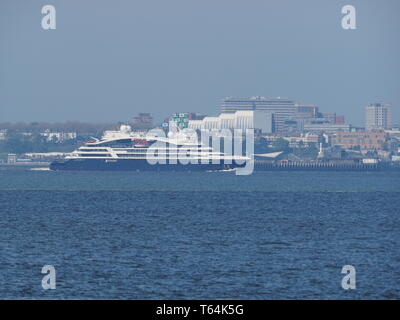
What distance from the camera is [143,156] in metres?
148

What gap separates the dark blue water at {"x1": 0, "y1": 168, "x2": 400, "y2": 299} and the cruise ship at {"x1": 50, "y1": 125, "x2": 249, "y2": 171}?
287 feet

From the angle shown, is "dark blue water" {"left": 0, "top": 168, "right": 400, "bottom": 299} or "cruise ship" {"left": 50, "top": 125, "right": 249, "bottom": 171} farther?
"cruise ship" {"left": 50, "top": 125, "right": 249, "bottom": 171}

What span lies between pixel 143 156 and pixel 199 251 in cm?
11406

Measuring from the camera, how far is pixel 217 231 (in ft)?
137

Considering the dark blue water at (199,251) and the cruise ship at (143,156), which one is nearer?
the dark blue water at (199,251)

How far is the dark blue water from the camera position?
26281mm

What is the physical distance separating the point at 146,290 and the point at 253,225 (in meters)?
19.3

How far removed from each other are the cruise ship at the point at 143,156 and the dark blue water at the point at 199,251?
287 ft

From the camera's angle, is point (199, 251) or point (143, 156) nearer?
point (199, 251)

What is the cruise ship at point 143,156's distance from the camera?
14750cm

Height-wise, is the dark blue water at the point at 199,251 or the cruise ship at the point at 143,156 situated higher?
the cruise ship at the point at 143,156

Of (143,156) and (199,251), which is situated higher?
(143,156)
